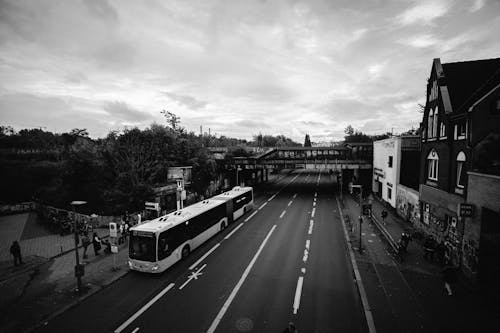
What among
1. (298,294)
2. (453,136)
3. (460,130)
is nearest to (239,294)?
(298,294)

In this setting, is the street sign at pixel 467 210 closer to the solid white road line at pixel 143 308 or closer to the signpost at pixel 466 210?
the signpost at pixel 466 210

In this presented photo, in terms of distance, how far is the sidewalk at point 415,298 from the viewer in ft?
36.3

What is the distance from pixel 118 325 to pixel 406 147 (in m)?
35.7

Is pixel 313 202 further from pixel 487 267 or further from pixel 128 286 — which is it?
pixel 128 286

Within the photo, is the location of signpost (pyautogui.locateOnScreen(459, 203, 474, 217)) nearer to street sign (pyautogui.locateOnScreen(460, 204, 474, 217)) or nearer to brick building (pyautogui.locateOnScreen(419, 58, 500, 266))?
street sign (pyautogui.locateOnScreen(460, 204, 474, 217))

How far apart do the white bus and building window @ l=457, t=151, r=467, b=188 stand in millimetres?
20106

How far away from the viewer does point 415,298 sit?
1307cm

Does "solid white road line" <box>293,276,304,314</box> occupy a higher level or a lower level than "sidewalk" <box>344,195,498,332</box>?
lower

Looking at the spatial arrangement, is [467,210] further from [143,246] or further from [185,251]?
[143,246]

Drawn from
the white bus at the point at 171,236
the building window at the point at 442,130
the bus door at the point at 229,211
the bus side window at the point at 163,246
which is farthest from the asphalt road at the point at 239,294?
the building window at the point at 442,130

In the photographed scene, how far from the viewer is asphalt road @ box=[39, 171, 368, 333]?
11289 mm

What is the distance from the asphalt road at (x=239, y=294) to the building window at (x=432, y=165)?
33.6ft

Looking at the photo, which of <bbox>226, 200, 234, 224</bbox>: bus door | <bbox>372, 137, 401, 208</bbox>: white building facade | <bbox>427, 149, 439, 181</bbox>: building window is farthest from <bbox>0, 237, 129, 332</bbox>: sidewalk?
<bbox>372, 137, 401, 208</bbox>: white building facade

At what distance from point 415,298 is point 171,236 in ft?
48.5
